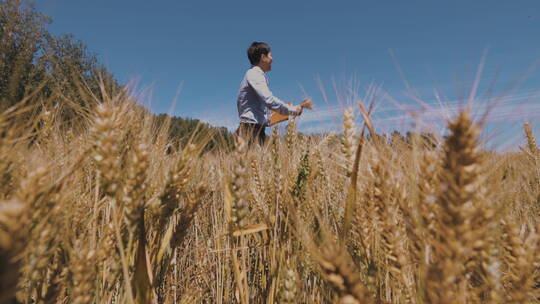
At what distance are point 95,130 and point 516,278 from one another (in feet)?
3.57

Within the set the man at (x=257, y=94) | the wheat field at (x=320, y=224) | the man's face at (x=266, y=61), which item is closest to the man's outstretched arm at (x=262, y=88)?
the man at (x=257, y=94)

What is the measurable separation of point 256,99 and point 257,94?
23cm

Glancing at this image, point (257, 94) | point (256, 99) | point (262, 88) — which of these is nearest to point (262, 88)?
point (262, 88)

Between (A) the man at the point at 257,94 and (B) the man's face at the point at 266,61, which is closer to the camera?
(A) the man at the point at 257,94

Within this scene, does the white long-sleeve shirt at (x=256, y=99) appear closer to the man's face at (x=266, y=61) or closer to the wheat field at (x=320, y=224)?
the man's face at (x=266, y=61)

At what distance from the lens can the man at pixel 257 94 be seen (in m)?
3.87

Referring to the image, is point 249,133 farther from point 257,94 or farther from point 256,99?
point 256,99

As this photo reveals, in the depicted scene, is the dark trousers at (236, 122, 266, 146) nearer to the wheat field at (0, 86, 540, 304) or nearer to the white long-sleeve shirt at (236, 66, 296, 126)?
the white long-sleeve shirt at (236, 66, 296, 126)

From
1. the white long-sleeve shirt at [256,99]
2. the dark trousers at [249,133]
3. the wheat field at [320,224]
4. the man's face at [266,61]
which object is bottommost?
the wheat field at [320,224]

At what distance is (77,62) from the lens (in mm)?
18125

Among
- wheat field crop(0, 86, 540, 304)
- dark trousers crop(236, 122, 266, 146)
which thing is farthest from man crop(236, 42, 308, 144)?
wheat field crop(0, 86, 540, 304)

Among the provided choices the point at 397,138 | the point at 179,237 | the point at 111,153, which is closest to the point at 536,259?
the point at 397,138

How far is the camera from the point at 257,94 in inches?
154

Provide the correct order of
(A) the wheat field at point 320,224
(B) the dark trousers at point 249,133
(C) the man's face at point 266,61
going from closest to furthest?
(A) the wheat field at point 320,224 < (B) the dark trousers at point 249,133 < (C) the man's face at point 266,61
